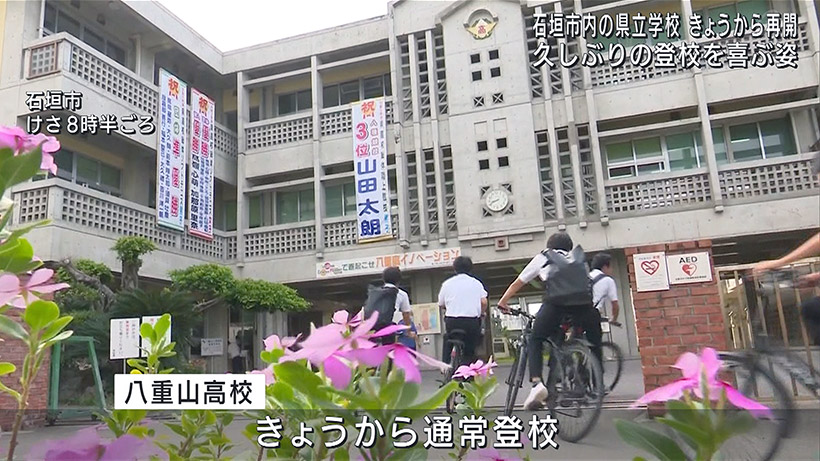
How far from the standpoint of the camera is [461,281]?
83 cm

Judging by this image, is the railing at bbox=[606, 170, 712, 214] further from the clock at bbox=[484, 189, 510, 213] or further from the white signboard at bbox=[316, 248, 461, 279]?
the white signboard at bbox=[316, 248, 461, 279]

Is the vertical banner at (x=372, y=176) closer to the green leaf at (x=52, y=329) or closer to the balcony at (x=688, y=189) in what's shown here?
the balcony at (x=688, y=189)

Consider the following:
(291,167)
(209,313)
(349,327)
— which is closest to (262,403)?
(349,327)

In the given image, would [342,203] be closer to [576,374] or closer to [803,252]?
[576,374]

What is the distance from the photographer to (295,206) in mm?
950

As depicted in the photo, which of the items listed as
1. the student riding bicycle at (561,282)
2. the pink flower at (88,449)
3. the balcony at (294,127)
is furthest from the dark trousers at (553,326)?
the pink flower at (88,449)

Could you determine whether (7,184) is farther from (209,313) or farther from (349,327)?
(209,313)

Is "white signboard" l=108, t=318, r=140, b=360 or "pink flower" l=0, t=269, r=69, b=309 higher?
"pink flower" l=0, t=269, r=69, b=309

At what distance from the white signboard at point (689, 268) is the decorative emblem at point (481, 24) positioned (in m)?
0.27

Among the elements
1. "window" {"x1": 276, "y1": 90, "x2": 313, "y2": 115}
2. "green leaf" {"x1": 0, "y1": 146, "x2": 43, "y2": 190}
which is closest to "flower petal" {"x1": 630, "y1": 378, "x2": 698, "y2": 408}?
"green leaf" {"x1": 0, "y1": 146, "x2": 43, "y2": 190}

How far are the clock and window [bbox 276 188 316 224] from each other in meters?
0.39

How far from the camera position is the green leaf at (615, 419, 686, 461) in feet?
0.54

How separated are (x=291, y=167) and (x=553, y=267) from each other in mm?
570

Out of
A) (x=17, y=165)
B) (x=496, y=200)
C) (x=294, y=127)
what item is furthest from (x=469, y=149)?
(x=294, y=127)
